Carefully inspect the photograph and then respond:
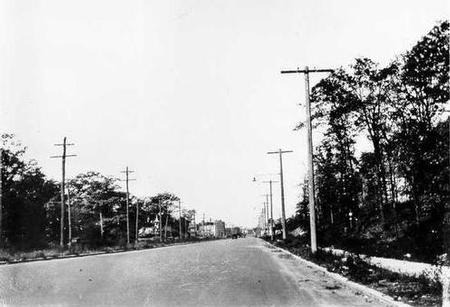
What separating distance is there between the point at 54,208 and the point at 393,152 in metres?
49.9

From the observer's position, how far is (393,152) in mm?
39188

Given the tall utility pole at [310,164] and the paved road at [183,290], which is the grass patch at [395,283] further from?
the tall utility pole at [310,164]

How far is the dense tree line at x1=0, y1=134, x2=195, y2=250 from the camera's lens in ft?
167

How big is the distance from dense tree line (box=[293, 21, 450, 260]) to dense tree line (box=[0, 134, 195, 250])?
74.3 ft

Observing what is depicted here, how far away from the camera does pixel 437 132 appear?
1134 inches

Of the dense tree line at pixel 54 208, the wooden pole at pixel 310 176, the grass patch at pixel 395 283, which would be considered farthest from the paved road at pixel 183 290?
the dense tree line at pixel 54 208

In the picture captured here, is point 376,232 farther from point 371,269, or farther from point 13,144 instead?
point 13,144

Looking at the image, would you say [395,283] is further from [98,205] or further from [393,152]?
[98,205]

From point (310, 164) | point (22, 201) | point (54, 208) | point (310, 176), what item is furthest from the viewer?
point (54, 208)

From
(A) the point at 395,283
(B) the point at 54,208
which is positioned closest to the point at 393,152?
(A) the point at 395,283

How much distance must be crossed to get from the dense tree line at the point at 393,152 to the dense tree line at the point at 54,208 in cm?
2265

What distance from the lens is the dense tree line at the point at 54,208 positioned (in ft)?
167

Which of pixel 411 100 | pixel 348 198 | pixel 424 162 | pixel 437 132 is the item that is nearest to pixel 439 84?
pixel 411 100

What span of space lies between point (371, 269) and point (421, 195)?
1917 centimetres
